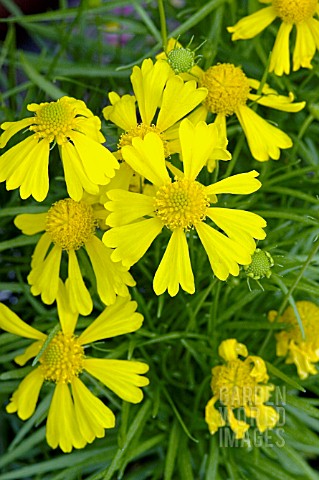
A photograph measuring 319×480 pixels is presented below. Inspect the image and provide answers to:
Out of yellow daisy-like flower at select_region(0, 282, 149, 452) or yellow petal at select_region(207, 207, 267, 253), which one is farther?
yellow daisy-like flower at select_region(0, 282, 149, 452)

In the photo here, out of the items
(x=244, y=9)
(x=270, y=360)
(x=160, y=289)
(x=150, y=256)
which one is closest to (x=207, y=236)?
(x=160, y=289)

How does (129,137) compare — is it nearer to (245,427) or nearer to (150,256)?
(150,256)

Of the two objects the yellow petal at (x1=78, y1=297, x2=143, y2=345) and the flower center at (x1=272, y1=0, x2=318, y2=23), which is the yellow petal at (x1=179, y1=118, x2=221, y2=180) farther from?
the flower center at (x1=272, y1=0, x2=318, y2=23)

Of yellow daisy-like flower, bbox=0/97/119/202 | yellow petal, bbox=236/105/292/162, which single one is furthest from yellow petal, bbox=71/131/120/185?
yellow petal, bbox=236/105/292/162

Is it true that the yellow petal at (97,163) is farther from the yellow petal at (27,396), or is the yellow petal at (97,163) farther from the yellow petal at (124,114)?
the yellow petal at (27,396)

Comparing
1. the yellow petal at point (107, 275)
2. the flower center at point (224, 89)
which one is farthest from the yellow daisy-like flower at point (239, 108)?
the yellow petal at point (107, 275)

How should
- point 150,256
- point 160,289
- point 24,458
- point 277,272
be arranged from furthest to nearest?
point 24,458 < point 150,256 < point 277,272 < point 160,289
